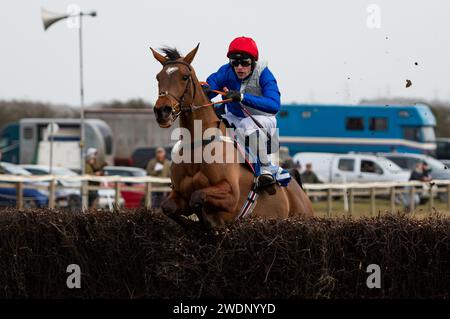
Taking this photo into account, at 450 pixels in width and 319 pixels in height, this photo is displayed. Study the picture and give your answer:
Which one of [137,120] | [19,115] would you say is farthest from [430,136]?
[19,115]

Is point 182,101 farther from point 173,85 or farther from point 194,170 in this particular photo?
point 194,170

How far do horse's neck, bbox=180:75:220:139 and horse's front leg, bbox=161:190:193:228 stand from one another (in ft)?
1.96

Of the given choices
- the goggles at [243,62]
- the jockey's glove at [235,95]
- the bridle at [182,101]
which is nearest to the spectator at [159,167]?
the goggles at [243,62]

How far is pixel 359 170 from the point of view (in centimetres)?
3078

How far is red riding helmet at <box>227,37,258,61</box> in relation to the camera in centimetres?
883

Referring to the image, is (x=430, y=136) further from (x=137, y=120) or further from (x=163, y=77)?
(x=163, y=77)

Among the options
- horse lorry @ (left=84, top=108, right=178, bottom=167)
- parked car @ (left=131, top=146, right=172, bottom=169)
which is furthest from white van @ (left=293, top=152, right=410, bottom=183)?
horse lorry @ (left=84, top=108, right=178, bottom=167)

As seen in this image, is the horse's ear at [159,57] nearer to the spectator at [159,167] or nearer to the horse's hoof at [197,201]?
the horse's hoof at [197,201]

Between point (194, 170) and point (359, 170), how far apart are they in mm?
23013

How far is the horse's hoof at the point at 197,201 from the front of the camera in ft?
25.7

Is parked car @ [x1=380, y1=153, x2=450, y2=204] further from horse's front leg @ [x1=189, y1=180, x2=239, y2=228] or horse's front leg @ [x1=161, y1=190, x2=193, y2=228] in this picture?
horse's front leg @ [x1=161, y1=190, x2=193, y2=228]

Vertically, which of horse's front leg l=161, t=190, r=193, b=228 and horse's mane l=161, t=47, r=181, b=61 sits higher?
horse's mane l=161, t=47, r=181, b=61

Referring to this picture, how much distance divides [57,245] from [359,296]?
2.48 metres
